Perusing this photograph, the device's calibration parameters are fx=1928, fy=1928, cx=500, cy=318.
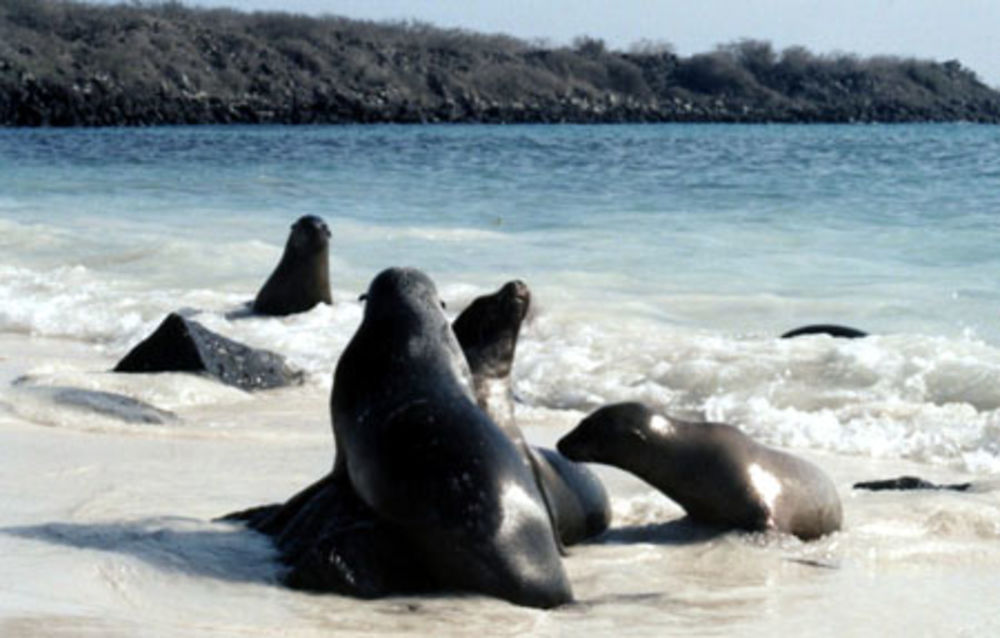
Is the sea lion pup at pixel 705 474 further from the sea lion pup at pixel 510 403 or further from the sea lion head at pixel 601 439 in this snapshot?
the sea lion pup at pixel 510 403

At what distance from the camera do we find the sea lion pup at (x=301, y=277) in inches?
486

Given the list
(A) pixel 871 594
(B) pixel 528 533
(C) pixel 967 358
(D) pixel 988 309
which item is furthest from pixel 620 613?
Result: (D) pixel 988 309

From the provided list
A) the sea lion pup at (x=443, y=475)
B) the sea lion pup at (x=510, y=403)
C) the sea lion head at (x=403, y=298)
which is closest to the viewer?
the sea lion pup at (x=443, y=475)

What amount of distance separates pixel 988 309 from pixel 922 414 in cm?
440

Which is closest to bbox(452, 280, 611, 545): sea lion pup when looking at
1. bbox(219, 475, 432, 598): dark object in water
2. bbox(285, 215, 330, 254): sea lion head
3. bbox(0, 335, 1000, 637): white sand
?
bbox(0, 335, 1000, 637): white sand

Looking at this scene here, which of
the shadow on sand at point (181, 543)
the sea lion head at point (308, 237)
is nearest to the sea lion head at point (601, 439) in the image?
the shadow on sand at point (181, 543)

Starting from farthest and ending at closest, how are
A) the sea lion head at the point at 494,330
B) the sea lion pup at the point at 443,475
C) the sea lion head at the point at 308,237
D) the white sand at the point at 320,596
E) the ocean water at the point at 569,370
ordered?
the sea lion head at the point at 308,237 < the sea lion head at the point at 494,330 < the ocean water at the point at 569,370 < the sea lion pup at the point at 443,475 < the white sand at the point at 320,596

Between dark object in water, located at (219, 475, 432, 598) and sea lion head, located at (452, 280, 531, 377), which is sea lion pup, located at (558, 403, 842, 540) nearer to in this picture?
sea lion head, located at (452, 280, 531, 377)

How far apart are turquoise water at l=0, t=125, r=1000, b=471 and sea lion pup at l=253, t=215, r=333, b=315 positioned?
0.71 ft

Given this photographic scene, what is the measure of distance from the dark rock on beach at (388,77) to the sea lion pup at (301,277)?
150ft

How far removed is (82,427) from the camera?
7.19 metres

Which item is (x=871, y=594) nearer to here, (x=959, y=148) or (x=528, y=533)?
(x=528, y=533)

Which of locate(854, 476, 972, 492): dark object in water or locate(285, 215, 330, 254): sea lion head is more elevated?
locate(285, 215, 330, 254): sea lion head

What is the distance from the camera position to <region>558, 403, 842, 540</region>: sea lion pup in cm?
573
